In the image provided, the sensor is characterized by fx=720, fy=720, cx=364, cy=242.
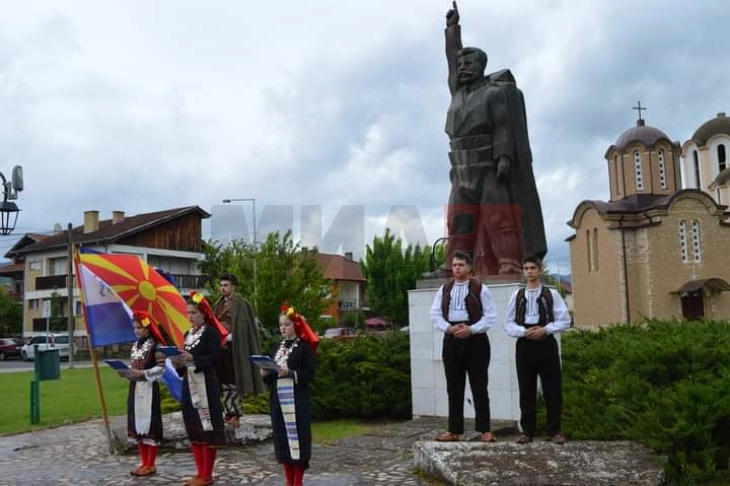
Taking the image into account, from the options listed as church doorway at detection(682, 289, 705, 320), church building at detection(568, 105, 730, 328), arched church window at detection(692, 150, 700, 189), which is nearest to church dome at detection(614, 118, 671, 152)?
church building at detection(568, 105, 730, 328)

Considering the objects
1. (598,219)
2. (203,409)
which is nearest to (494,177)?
(203,409)

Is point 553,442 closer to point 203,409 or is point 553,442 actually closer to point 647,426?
point 647,426

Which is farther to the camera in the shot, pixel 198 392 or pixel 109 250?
pixel 109 250

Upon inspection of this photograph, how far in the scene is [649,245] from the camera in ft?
132

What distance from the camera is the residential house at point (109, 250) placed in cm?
4406

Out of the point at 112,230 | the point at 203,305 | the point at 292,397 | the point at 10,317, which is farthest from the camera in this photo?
the point at 10,317

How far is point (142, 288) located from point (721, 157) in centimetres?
5938

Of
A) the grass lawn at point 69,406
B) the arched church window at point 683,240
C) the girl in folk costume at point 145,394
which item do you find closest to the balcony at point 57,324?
the grass lawn at point 69,406

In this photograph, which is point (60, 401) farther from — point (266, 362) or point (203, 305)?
point (266, 362)

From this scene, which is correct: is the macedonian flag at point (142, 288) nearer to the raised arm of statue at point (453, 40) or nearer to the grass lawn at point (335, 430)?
the grass lawn at point (335, 430)

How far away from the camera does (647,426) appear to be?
6113 millimetres

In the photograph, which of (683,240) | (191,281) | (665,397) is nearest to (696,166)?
(683,240)

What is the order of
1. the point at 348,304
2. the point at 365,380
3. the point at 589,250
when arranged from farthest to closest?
1. the point at 348,304
2. the point at 589,250
3. the point at 365,380

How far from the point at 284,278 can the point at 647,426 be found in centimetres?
2365
